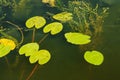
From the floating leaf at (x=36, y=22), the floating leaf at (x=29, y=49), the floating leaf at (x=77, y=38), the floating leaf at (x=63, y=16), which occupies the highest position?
the floating leaf at (x=63, y=16)

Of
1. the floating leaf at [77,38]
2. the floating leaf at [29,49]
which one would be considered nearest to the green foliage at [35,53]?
the floating leaf at [29,49]

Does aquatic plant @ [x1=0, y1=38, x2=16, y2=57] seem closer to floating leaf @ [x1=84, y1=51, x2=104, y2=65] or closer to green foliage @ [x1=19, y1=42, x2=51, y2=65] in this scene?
green foliage @ [x1=19, y1=42, x2=51, y2=65]

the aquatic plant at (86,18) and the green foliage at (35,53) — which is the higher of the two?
the aquatic plant at (86,18)

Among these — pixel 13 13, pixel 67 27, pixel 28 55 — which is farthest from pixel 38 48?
pixel 13 13

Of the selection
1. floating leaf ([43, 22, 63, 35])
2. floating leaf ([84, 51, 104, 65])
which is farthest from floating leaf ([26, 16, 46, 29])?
floating leaf ([84, 51, 104, 65])

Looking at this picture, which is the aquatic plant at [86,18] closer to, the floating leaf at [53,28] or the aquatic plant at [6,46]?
the floating leaf at [53,28]

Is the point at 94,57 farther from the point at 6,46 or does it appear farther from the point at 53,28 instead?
the point at 6,46

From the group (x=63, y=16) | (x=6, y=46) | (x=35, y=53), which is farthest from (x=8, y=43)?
(x=63, y=16)
